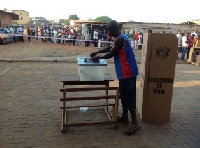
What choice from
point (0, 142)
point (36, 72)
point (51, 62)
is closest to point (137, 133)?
point (0, 142)

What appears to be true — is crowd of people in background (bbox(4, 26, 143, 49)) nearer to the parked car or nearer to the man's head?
the parked car

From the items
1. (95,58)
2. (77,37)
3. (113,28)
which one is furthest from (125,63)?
(77,37)

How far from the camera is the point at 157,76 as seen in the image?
407cm

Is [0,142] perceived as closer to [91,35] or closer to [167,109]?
[167,109]

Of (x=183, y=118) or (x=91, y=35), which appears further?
(x=91, y=35)

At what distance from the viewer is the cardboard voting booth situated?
3945mm

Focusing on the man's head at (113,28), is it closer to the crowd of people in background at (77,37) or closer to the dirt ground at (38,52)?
the dirt ground at (38,52)

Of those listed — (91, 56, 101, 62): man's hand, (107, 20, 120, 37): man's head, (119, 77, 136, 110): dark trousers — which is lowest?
(119, 77, 136, 110): dark trousers

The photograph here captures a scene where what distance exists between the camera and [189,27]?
2286 centimetres

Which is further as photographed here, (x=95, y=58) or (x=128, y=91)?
(x=128, y=91)

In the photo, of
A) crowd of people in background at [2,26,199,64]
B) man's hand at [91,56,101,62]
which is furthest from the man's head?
crowd of people in background at [2,26,199,64]

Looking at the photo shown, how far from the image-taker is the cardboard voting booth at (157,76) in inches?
155

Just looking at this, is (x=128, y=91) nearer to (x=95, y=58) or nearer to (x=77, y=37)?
(x=95, y=58)

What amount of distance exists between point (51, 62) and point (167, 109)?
7532 mm
